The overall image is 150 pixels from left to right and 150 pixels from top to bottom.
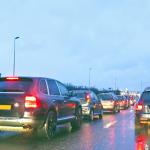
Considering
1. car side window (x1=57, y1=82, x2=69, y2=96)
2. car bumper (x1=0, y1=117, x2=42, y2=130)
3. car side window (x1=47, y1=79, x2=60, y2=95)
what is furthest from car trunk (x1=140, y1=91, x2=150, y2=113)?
car bumper (x1=0, y1=117, x2=42, y2=130)

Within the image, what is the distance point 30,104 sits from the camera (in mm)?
13992

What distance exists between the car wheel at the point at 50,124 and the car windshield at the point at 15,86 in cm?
115

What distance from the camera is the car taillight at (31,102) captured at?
45.8 ft

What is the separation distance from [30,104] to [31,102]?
66 millimetres

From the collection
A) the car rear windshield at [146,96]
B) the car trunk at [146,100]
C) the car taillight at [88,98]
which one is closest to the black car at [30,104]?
the car trunk at [146,100]

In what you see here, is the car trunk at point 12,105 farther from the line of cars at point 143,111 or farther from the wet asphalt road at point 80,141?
the line of cars at point 143,111

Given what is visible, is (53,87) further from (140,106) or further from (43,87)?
(140,106)

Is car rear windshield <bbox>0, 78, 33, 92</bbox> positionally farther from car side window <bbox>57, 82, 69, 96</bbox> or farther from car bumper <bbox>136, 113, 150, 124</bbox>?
car bumper <bbox>136, 113, 150, 124</bbox>

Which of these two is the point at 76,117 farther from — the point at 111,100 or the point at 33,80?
the point at 111,100

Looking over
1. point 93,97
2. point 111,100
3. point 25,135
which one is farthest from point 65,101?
point 111,100

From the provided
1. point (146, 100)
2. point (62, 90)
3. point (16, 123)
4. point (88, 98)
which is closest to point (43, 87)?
point (16, 123)

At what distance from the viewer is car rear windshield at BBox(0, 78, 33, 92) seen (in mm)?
14367

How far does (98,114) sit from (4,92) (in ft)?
41.3

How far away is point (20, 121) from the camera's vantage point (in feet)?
45.0
